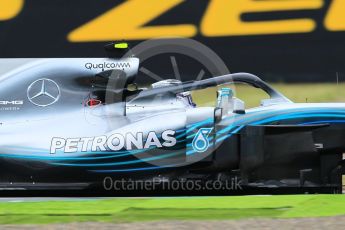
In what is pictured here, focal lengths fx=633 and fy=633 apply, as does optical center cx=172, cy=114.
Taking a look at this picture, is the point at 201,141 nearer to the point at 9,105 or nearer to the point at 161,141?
the point at 161,141

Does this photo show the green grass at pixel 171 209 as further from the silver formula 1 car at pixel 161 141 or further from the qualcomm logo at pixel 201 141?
the qualcomm logo at pixel 201 141

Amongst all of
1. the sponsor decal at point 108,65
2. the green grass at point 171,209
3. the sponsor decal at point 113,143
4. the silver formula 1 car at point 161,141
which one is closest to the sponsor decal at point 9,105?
the silver formula 1 car at point 161,141

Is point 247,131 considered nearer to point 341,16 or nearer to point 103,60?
point 103,60

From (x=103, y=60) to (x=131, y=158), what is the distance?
1078 millimetres

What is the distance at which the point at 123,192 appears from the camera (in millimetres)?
6148

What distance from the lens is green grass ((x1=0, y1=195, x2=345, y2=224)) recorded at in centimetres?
466

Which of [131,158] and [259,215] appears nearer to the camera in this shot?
[259,215]

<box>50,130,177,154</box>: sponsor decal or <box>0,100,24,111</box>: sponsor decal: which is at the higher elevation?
<box>0,100,24,111</box>: sponsor decal

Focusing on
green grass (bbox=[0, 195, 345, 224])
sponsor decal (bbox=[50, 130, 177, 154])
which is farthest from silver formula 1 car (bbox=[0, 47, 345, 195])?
green grass (bbox=[0, 195, 345, 224])

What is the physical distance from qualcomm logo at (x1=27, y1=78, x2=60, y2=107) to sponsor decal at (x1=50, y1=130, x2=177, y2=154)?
505 mm

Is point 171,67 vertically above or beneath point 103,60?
above

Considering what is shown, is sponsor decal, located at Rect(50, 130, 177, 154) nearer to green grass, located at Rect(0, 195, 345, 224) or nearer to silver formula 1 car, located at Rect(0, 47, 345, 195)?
silver formula 1 car, located at Rect(0, 47, 345, 195)

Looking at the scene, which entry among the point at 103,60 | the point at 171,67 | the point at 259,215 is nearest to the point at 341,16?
the point at 171,67

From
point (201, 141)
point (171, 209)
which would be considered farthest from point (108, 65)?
point (171, 209)
